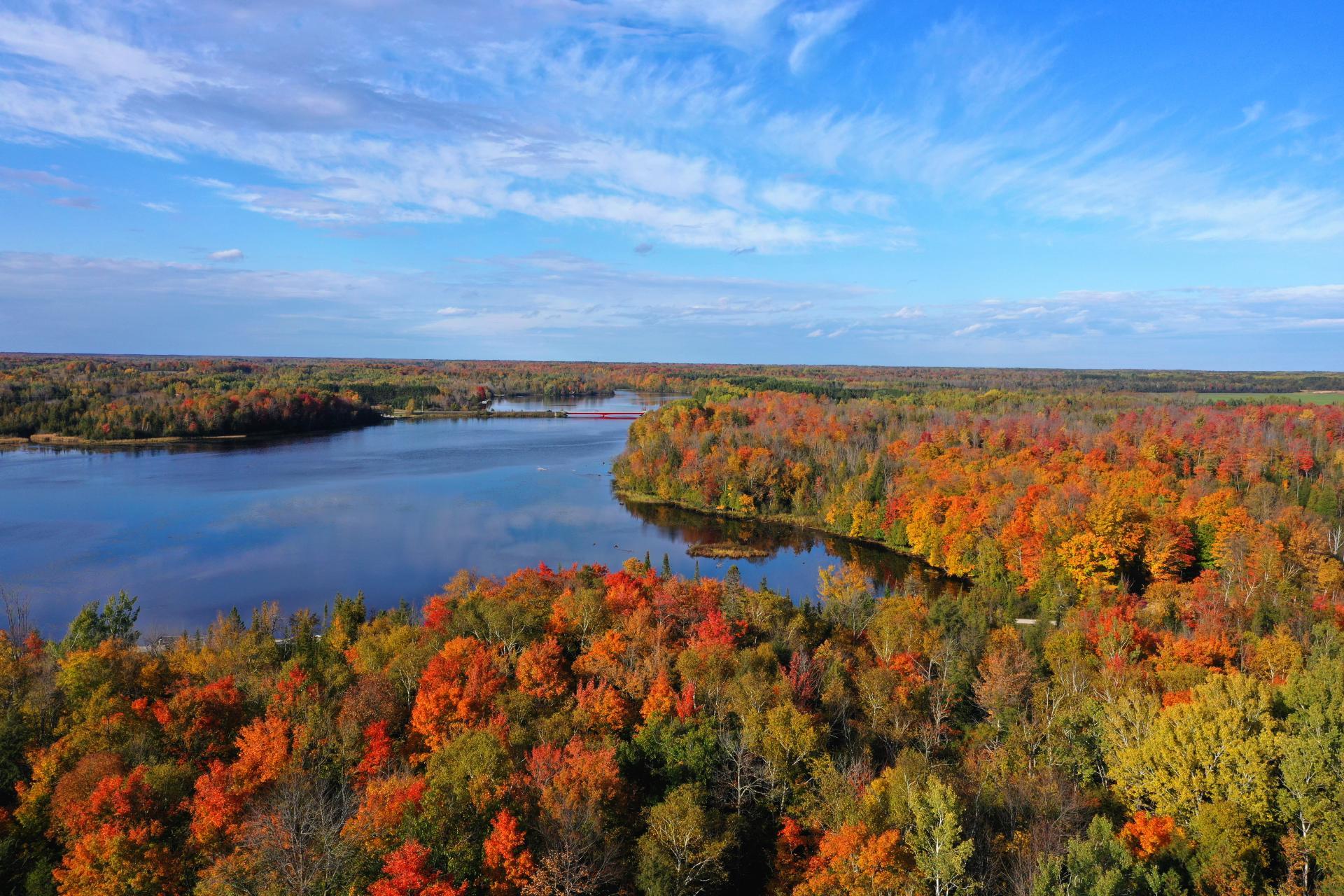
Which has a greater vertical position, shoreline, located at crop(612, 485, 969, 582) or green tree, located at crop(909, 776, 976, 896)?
green tree, located at crop(909, 776, 976, 896)

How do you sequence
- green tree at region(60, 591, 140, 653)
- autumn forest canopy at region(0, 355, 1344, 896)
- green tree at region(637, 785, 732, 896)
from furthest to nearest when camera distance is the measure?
green tree at region(60, 591, 140, 653) → green tree at region(637, 785, 732, 896) → autumn forest canopy at region(0, 355, 1344, 896)

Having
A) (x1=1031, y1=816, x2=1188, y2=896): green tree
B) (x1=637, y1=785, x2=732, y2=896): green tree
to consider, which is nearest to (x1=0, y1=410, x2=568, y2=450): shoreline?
(x1=637, y1=785, x2=732, y2=896): green tree

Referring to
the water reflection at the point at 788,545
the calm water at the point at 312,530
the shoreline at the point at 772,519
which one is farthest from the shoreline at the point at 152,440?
the water reflection at the point at 788,545

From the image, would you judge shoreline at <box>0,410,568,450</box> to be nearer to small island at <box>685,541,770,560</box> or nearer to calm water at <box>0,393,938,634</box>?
calm water at <box>0,393,938,634</box>

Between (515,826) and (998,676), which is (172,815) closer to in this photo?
(515,826)

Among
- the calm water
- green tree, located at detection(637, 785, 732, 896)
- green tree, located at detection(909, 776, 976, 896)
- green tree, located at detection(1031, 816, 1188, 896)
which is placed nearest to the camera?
Result: green tree, located at detection(1031, 816, 1188, 896)

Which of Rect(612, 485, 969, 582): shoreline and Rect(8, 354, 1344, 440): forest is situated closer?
Rect(612, 485, 969, 582): shoreline

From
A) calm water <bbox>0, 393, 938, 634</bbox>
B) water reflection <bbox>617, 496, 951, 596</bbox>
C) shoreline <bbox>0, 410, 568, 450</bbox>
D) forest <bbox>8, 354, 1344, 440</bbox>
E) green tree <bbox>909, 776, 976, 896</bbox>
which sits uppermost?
forest <bbox>8, 354, 1344, 440</bbox>

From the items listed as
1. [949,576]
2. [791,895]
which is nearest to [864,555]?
[949,576]
